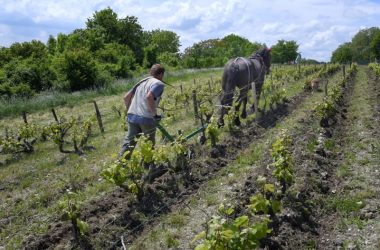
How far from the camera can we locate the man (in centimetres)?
688

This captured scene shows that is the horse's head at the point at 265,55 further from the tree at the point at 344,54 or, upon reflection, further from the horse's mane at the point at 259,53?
the tree at the point at 344,54

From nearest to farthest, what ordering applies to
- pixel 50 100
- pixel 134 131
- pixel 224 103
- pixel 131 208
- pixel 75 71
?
1. pixel 131 208
2. pixel 134 131
3. pixel 224 103
4. pixel 50 100
5. pixel 75 71

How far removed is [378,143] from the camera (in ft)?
29.0

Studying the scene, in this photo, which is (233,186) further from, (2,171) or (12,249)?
(2,171)

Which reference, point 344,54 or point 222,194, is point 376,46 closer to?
point 344,54

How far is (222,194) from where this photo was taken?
259 inches

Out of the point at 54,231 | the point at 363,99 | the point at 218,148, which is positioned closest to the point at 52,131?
the point at 218,148

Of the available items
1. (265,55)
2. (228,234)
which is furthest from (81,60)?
(228,234)

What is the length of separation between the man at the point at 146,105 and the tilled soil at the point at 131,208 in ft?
2.97

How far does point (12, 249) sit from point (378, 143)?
7.46 m

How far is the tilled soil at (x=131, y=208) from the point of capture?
5414 mm

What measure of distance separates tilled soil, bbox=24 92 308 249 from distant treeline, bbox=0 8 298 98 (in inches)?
776

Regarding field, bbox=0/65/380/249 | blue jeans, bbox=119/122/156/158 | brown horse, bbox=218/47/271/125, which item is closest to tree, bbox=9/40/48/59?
field, bbox=0/65/380/249

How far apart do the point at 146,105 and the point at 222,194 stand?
1.99 metres
